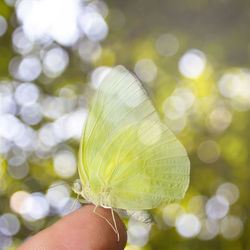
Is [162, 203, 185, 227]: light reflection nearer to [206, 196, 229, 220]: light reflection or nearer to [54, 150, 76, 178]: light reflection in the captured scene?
[206, 196, 229, 220]: light reflection

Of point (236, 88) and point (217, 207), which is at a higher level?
point (236, 88)

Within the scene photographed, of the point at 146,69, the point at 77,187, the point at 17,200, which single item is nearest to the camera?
the point at 77,187

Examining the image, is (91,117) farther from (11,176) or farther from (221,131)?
(221,131)

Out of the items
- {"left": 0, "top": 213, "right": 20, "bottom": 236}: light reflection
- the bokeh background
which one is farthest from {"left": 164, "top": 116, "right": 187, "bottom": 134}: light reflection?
{"left": 0, "top": 213, "right": 20, "bottom": 236}: light reflection

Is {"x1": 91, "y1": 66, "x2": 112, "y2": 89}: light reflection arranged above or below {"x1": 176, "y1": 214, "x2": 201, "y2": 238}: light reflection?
above

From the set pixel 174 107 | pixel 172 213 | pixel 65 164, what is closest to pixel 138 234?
pixel 172 213

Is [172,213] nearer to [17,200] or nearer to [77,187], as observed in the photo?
[17,200]

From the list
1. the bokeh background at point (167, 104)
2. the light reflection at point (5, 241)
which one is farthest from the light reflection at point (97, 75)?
the light reflection at point (5, 241)
